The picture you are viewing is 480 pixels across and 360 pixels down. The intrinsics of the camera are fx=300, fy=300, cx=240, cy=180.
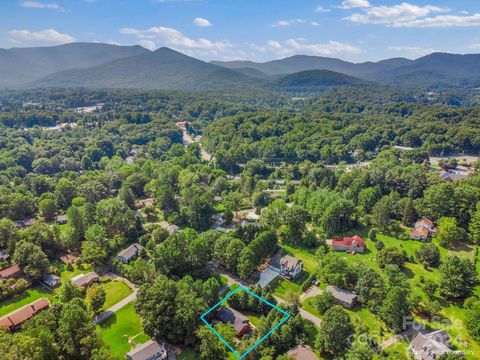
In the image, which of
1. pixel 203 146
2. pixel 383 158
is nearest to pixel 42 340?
pixel 383 158

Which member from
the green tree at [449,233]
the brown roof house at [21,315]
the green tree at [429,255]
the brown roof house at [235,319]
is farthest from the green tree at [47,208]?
the green tree at [449,233]

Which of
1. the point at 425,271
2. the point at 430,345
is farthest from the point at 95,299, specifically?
the point at 425,271

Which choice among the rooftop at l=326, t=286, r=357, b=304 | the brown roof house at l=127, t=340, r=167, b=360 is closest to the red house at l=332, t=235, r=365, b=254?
the rooftop at l=326, t=286, r=357, b=304

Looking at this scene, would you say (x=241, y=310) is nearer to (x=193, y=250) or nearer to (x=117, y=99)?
(x=193, y=250)

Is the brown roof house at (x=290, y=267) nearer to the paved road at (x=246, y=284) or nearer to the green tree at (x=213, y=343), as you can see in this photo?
the paved road at (x=246, y=284)

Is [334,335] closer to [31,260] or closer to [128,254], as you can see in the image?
[128,254]

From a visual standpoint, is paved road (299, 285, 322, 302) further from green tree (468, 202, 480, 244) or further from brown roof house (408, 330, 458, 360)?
green tree (468, 202, 480, 244)
